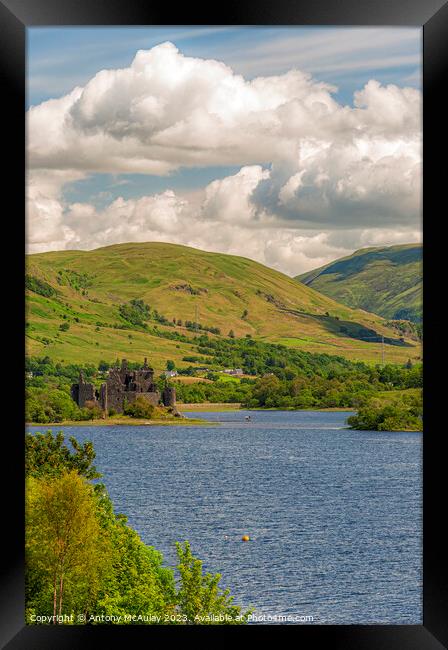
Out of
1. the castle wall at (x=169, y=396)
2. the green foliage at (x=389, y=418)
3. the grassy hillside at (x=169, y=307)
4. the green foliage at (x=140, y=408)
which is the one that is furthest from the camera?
the grassy hillside at (x=169, y=307)

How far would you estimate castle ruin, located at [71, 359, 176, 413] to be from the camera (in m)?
41.0

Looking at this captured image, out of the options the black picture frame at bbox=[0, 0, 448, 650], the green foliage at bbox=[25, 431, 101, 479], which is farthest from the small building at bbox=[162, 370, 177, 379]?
the black picture frame at bbox=[0, 0, 448, 650]

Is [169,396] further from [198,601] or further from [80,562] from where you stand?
[80,562]

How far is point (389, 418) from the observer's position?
4103 cm

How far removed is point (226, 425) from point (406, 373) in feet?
35.2

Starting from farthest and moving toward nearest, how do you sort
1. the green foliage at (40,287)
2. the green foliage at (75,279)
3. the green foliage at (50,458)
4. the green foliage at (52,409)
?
the green foliage at (75,279) < the green foliage at (40,287) < the green foliage at (52,409) < the green foliage at (50,458)

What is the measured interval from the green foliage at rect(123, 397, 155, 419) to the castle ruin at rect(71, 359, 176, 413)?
22 centimetres

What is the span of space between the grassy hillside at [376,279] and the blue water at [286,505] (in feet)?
98.7

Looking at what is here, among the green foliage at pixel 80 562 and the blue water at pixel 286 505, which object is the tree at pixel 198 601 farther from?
the blue water at pixel 286 505

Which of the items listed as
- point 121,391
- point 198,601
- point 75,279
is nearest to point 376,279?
point 75,279

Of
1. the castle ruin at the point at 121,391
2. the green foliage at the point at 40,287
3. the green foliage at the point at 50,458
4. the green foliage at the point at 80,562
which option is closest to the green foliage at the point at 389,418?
the castle ruin at the point at 121,391

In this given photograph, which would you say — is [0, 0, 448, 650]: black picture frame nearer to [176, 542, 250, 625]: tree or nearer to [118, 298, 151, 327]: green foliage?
[176, 542, 250, 625]: tree

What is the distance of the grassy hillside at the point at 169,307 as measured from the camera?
2170 inches
